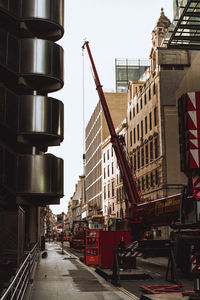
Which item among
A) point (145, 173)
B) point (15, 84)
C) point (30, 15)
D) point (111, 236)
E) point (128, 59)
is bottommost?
point (111, 236)

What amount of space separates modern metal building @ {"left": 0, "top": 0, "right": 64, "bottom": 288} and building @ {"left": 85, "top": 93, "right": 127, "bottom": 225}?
55997mm

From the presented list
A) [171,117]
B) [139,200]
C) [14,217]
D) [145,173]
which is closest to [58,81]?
[139,200]

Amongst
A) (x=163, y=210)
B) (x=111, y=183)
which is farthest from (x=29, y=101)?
(x=111, y=183)

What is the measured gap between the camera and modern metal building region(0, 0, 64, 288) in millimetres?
26094

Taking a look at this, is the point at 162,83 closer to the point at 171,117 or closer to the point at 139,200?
the point at 171,117

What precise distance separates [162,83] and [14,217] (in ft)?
134

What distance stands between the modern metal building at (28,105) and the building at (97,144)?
5600 centimetres

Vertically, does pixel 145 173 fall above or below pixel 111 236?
above

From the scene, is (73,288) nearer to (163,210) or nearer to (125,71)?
(163,210)

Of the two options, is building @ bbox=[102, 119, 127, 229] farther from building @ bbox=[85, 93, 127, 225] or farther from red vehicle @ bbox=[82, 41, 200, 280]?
red vehicle @ bbox=[82, 41, 200, 280]

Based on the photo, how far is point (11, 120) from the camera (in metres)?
26.3

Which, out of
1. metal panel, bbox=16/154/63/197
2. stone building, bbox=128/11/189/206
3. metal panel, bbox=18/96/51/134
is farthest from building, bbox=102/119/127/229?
metal panel, bbox=18/96/51/134

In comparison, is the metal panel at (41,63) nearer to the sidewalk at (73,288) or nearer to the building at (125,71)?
the sidewalk at (73,288)

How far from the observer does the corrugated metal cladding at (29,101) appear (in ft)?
85.8
